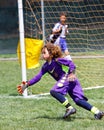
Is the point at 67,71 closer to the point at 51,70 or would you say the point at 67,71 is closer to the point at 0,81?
the point at 51,70

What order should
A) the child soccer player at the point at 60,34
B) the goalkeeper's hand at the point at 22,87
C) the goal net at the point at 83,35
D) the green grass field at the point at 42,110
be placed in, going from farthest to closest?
1. the goal net at the point at 83,35
2. the child soccer player at the point at 60,34
3. the goalkeeper's hand at the point at 22,87
4. the green grass field at the point at 42,110

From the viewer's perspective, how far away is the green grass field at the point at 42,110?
5.60m

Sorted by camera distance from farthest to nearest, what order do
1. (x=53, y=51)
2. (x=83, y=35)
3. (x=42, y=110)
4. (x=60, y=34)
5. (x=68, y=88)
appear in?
1. (x=83, y=35)
2. (x=60, y=34)
3. (x=42, y=110)
4. (x=68, y=88)
5. (x=53, y=51)

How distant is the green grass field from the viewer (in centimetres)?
560

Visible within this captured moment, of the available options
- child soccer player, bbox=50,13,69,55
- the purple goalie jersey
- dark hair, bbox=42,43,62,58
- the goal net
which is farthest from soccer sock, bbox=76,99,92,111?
child soccer player, bbox=50,13,69,55

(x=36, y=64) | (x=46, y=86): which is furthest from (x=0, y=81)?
(x=36, y=64)

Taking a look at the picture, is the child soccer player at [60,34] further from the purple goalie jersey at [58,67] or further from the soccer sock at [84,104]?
the soccer sock at [84,104]

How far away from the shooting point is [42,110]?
653cm

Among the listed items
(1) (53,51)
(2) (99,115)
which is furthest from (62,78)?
(2) (99,115)

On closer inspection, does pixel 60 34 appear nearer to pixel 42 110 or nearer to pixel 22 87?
pixel 42 110

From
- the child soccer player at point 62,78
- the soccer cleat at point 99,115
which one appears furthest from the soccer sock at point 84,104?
the soccer cleat at point 99,115

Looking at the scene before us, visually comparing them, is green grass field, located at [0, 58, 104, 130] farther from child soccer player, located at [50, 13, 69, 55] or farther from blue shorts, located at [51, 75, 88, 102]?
child soccer player, located at [50, 13, 69, 55]

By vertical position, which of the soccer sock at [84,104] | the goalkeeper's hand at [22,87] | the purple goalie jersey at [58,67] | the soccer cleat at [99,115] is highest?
the purple goalie jersey at [58,67]

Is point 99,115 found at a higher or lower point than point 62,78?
lower
